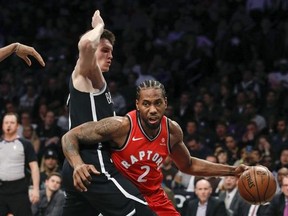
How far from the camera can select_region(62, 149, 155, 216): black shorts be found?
5824mm

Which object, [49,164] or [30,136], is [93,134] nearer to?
[49,164]

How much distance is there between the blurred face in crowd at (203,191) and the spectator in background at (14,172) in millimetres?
2078

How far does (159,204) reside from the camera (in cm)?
620

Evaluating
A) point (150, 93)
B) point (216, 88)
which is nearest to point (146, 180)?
A: point (150, 93)

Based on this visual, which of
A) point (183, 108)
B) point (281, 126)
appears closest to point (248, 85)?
point (183, 108)

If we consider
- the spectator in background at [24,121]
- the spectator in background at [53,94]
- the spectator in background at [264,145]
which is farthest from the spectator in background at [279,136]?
the spectator in background at [53,94]

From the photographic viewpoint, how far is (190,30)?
17.2 metres

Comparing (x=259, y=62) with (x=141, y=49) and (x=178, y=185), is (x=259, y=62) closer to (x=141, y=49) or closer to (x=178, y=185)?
(x=141, y=49)

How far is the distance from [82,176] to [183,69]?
1122 centimetres

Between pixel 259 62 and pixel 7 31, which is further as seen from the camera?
pixel 7 31

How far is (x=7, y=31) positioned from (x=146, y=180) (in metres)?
13.7

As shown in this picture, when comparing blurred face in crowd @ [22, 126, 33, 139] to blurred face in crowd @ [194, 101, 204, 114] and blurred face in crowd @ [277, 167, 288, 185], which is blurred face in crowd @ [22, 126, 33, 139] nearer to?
blurred face in crowd @ [194, 101, 204, 114]

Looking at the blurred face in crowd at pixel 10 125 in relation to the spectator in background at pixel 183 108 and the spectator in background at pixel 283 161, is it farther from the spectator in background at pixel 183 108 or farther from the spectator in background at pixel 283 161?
the spectator in background at pixel 183 108

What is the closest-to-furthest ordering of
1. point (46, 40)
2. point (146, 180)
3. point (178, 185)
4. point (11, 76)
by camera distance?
point (146, 180) < point (178, 185) < point (11, 76) < point (46, 40)
